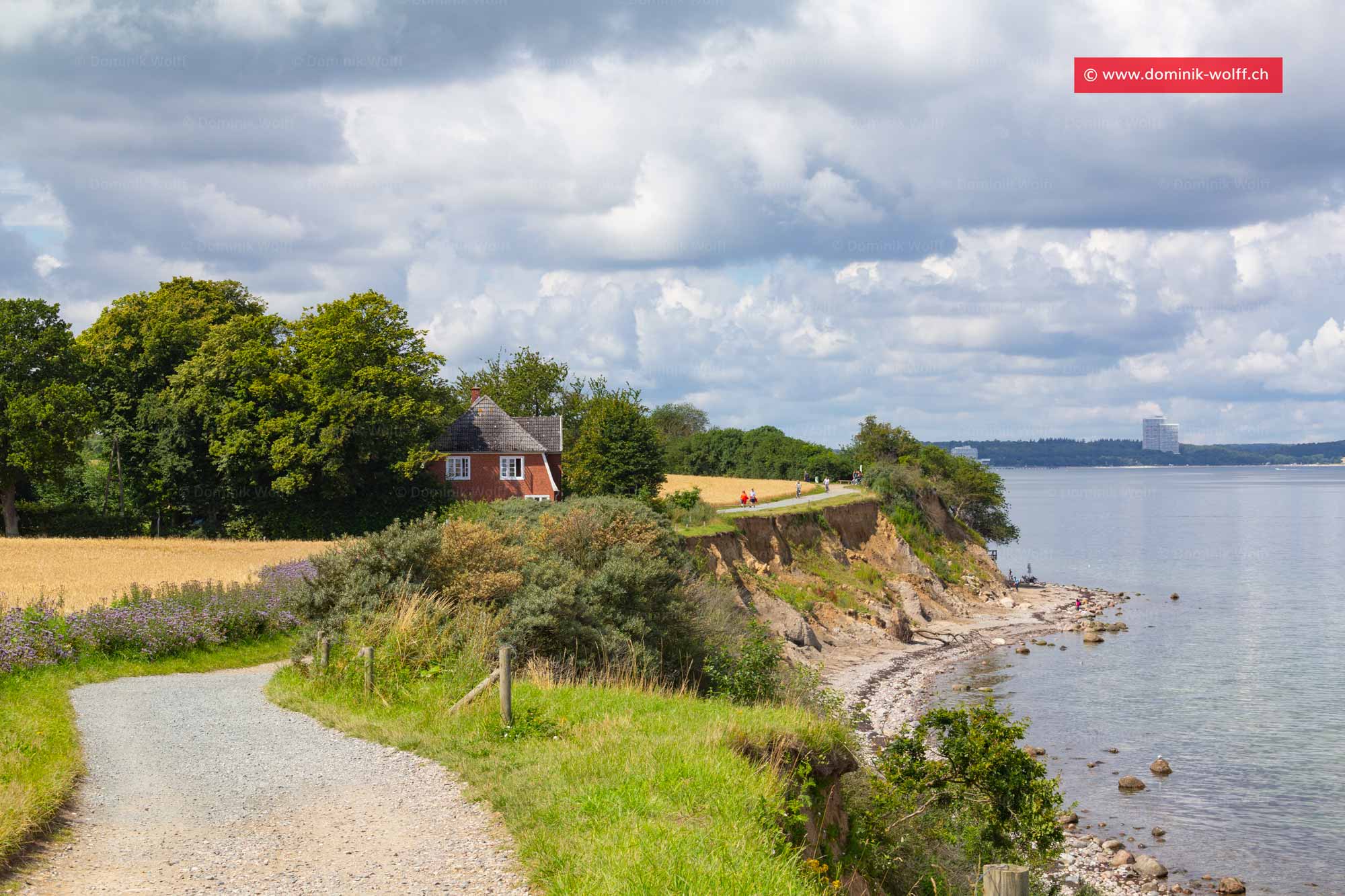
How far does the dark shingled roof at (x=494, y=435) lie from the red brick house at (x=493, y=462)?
4 centimetres

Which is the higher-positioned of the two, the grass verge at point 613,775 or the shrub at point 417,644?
the shrub at point 417,644

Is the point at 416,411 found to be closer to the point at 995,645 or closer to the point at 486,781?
the point at 995,645

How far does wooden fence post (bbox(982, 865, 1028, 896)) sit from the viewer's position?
631 cm

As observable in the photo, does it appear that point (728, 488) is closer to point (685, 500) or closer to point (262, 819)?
point (685, 500)

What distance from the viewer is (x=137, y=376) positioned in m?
56.7

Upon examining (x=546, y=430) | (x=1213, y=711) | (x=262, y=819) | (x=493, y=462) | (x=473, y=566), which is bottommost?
(x=1213, y=711)

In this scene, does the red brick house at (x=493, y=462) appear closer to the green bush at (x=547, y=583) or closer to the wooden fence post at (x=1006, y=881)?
the green bush at (x=547, y=583)

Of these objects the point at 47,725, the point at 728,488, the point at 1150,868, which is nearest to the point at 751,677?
the point at 1150,868

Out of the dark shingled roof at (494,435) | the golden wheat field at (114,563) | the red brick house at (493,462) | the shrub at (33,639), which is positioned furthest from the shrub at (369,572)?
the dark shingled roof at (494,435)

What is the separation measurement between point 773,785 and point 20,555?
3998cm

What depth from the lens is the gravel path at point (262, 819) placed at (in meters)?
9.57

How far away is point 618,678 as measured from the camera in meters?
20.4

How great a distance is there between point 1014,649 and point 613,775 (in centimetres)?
4465

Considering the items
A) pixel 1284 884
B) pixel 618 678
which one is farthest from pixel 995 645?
pixel 618 678
